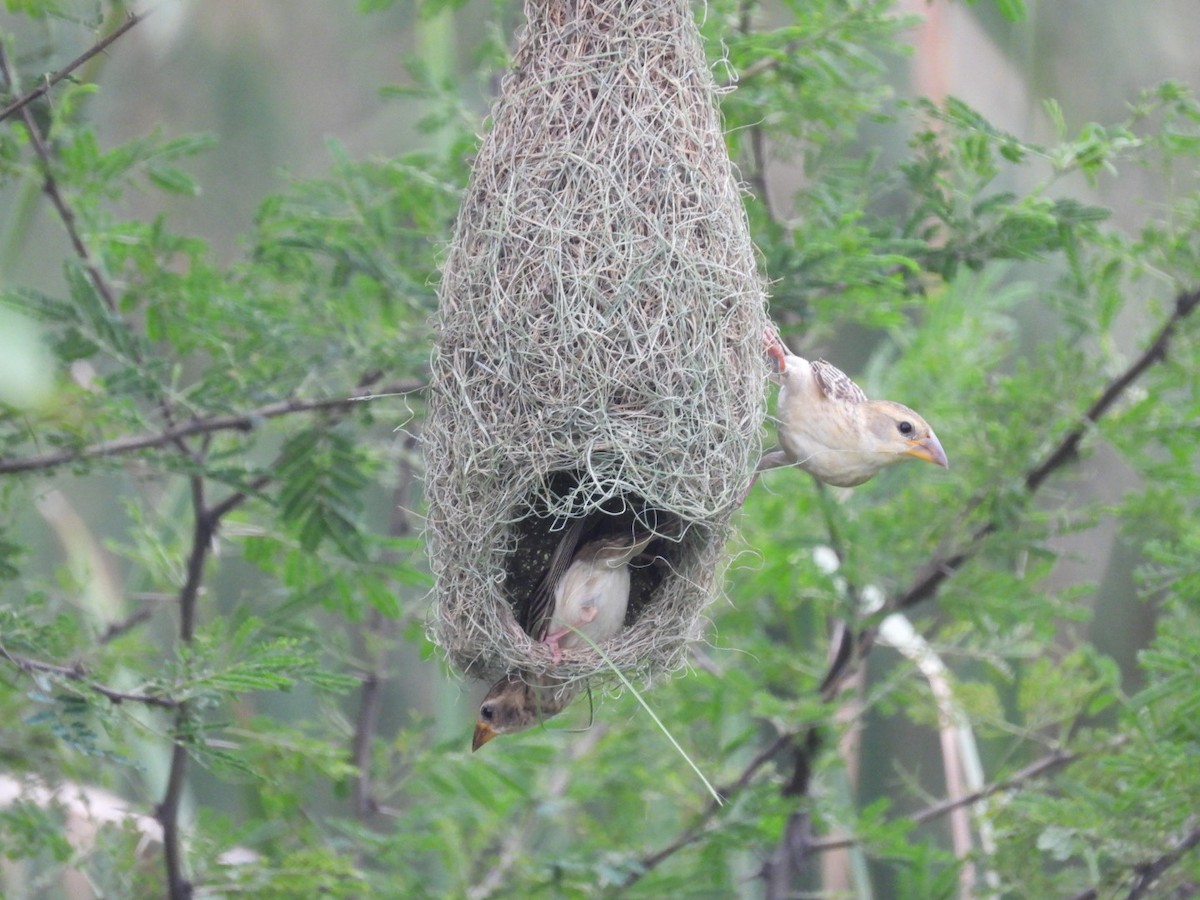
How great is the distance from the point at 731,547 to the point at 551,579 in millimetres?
1055

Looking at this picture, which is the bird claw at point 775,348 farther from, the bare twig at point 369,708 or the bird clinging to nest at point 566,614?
the bare twig at point 369,708

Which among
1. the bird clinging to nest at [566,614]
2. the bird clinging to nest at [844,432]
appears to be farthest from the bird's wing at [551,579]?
the bird clinging to nest at [844,432]

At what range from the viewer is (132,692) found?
6.47ft

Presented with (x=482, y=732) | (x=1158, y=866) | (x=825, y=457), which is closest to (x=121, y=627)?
(x=482, y=732)

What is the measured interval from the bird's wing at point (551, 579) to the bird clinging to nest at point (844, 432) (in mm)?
360

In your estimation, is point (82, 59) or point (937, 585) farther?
point (937, 585)

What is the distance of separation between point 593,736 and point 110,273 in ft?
7.22

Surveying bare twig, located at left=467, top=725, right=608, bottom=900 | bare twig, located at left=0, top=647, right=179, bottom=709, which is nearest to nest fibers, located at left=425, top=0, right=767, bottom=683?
bare twig, located at left=0, top=647, right=179, bottom=709

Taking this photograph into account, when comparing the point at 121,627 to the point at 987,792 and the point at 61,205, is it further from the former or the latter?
the point at 987,792

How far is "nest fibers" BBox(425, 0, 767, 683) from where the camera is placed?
1.71 metres

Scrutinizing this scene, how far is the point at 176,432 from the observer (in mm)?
2361

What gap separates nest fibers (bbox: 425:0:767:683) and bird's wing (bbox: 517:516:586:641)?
0.04 m

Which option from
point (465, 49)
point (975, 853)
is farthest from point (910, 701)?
point (465, 49)

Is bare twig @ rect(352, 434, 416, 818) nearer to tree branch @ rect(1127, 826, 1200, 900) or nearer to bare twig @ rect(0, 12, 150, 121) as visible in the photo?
bare twig @ rect(0, 12, 150, 121)
